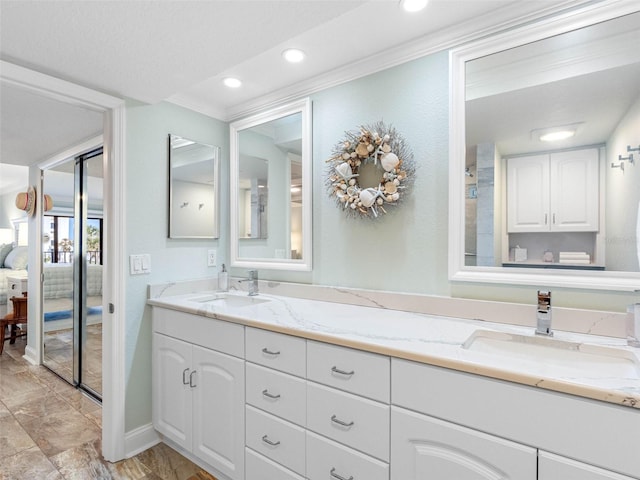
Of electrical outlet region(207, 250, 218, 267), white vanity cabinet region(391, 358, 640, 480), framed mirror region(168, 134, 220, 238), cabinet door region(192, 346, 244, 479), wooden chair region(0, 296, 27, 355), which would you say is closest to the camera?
white vanity cabinet region(391, 358, 640, 480)

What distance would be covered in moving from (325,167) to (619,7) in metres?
1.38

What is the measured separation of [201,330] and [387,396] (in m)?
1.04

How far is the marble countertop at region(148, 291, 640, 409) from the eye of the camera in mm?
898

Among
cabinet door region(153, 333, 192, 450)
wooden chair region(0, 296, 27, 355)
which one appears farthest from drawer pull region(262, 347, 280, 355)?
wooden chair region(0, 296, 27, 355)

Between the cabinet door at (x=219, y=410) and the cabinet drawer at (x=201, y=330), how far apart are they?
42 millimetres

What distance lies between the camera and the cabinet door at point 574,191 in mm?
1299

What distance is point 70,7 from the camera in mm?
1191

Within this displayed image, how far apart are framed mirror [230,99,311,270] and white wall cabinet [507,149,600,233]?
110cm

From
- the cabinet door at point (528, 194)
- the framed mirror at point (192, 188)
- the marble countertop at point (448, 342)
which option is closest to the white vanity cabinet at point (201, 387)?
the marble countertop at point (448, 342)

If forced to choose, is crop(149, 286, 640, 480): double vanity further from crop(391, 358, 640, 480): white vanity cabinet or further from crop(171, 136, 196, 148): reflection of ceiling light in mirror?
crop(171, 136, 196, 148): reflection of ceiling light in mirror

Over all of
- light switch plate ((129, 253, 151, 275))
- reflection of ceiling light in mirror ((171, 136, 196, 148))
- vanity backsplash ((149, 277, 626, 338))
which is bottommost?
vanity backsplash ((149, 277, 626, 338))

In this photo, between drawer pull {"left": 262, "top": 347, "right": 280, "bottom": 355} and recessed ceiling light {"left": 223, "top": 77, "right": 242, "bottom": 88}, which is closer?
drawer pull {"left": 262, "top": 347, "right": 280, "bottom": 355}

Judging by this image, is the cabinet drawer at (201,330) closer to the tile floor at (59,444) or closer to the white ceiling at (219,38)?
the tile floor at (59,444)

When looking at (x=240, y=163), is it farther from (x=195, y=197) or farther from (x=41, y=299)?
(x=41, y=299)
